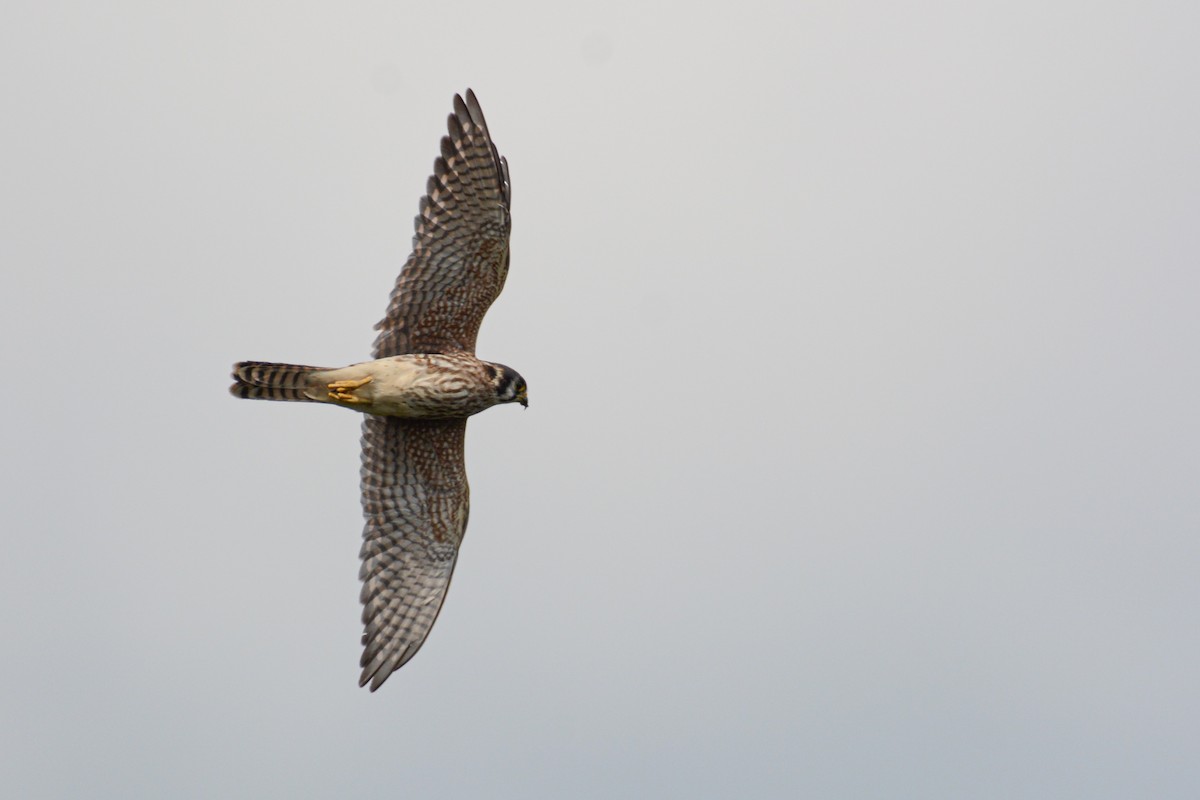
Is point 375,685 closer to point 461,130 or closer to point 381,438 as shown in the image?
point 381,438

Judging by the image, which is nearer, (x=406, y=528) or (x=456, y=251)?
(x=456, y=251)

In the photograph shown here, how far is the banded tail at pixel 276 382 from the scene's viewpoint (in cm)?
1894

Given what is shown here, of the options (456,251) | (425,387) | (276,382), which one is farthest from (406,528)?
(456,251)

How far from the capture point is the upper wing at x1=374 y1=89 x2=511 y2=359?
62.1ft

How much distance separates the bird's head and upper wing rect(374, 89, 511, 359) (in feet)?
1.84

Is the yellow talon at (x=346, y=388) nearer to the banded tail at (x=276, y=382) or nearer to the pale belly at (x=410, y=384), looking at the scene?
the pale belly at (x=410, y=384)

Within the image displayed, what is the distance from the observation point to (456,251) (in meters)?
19.1

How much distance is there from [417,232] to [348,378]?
173cm

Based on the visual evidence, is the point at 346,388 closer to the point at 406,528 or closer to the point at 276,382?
the point at 276,382

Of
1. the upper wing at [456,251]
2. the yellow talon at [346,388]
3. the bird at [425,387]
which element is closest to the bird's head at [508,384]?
the bird at [425,387]

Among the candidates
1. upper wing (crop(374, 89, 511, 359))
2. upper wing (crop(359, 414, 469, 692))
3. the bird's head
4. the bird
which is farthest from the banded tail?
the bird's head

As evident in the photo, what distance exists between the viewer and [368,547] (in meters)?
20.4

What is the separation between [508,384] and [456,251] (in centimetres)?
153

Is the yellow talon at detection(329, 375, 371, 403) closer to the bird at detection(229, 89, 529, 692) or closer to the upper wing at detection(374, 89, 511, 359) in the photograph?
the bird at detection(229, 89, 529, 692)
